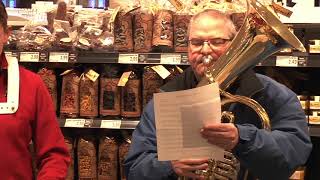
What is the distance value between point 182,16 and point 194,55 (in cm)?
102

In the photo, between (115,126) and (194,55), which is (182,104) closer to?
(194,55)

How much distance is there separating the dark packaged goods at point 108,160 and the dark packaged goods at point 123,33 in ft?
1.83

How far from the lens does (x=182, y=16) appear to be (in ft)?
9.86

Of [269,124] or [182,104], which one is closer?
[182,104]

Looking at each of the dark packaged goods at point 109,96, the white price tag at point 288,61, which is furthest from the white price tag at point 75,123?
the white price tag at point 288,61

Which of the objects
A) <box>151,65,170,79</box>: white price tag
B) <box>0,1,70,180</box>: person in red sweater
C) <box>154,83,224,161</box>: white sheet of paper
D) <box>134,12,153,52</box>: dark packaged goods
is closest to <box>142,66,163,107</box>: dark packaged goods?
<box>151,65,170,79</box>: white price tag

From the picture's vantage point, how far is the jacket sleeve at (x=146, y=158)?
1.97 m

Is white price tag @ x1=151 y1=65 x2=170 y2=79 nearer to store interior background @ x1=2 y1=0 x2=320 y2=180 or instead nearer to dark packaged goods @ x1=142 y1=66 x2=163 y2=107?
dark packaged goods @ x1=142 y1=66 x2=163 y2=107

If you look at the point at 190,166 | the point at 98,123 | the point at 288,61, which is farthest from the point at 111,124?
the point at 190,166

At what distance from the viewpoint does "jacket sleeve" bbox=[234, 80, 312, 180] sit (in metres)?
1.84

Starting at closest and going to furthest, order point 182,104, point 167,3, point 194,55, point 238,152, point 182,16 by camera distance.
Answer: point 182,104, point 238,152, point 194,55, point 182,16, point 167,3

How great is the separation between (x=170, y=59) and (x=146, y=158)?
3.22 feet

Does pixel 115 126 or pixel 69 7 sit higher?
pixel 69 7

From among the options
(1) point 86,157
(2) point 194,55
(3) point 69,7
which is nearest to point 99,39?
(3) point 69,7
